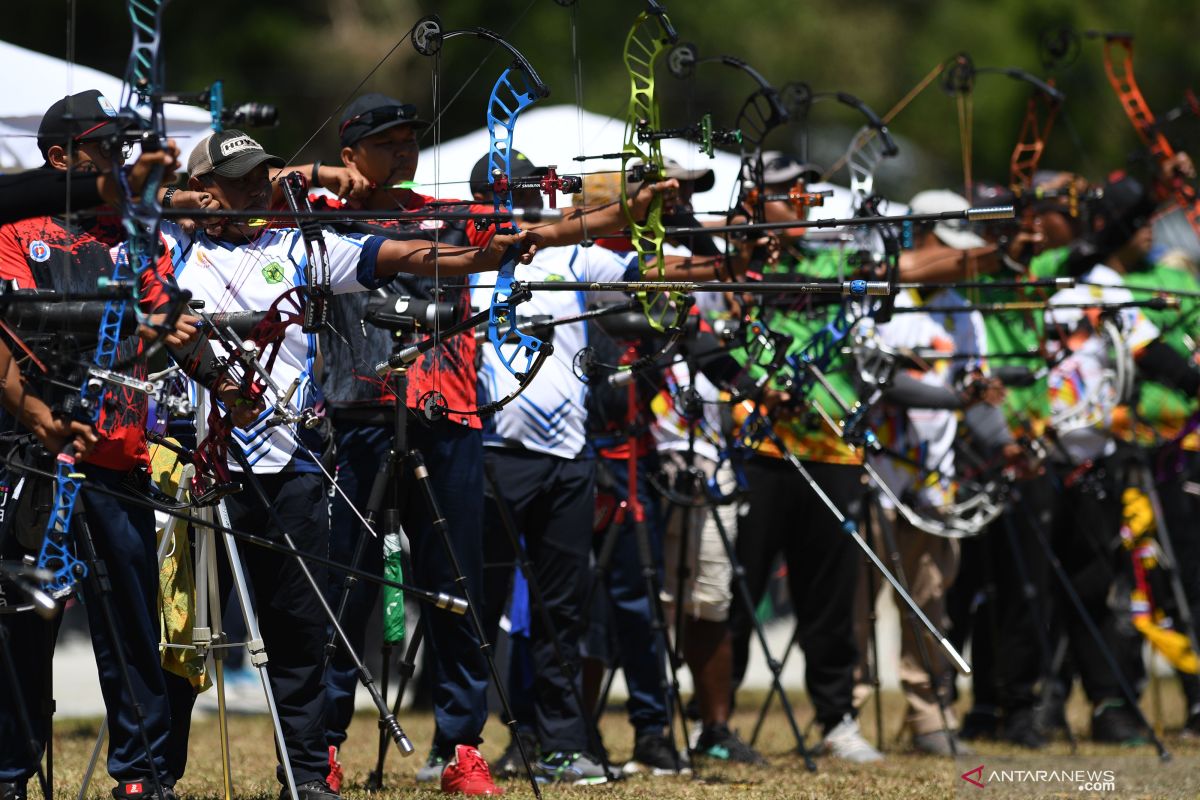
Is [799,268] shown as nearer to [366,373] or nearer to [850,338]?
[850,338]

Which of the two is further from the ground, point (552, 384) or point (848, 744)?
point (552, 384)

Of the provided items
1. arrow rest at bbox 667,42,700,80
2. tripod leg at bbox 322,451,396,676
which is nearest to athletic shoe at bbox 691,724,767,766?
tripod leg at bbox 322,451,396,676

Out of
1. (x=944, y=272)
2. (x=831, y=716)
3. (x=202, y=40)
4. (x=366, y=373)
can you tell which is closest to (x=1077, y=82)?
(x=202, y=40)

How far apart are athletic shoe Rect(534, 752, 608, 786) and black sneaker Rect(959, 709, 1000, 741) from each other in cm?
293

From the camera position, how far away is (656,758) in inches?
284

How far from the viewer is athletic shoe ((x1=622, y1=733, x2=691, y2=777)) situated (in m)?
7.17

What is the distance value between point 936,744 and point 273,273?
4215mm

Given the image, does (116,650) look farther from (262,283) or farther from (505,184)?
(505,184)

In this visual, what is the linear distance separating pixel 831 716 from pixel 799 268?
1967mm

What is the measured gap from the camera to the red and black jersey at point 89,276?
16.5 feet

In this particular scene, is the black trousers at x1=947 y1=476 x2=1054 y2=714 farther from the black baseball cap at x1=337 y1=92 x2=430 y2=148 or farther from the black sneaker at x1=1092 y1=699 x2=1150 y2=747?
the black baseball cap at x1=337 y1=92 x2=430 y2=148

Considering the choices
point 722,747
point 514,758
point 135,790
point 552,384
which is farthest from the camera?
point 722,747

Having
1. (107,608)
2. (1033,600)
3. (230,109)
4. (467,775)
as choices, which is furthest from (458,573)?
(1033,600)

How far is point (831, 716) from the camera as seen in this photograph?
7.95m
